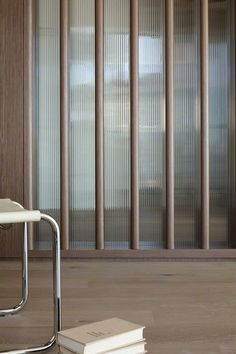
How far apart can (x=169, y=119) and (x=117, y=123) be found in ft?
0.90

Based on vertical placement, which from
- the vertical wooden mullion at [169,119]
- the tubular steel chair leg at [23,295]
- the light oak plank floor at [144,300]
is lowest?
the light oak plank floor at [144,300]

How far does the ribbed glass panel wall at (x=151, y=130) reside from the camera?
2908 millimetres

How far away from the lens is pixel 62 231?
113 inches

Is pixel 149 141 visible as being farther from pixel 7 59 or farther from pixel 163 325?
pixel 163 325

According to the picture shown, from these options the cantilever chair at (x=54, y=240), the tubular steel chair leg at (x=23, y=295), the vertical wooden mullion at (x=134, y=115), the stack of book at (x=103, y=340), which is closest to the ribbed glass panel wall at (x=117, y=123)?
the vertical wooden mullion at (x=134, y=115)

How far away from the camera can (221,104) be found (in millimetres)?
2912

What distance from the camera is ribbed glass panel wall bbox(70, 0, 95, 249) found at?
291 centimetres

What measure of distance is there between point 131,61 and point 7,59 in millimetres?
650

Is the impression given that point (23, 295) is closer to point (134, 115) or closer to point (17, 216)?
point (17, 216)

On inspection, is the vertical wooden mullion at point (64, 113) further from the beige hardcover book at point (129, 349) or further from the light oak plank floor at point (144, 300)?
the beige hardcover book at point (129, 349)

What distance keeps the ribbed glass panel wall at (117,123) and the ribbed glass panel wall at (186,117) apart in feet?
0.85

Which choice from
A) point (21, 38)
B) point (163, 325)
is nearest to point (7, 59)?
point (21, 38)

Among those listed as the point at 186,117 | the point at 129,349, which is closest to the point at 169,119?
the point at 186,117

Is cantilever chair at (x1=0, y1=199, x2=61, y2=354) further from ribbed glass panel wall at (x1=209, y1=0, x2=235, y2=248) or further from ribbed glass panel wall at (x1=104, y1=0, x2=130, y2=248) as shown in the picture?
ribbed glass panel wall at (x1=209, y1=0, x2=235, y2=248)
